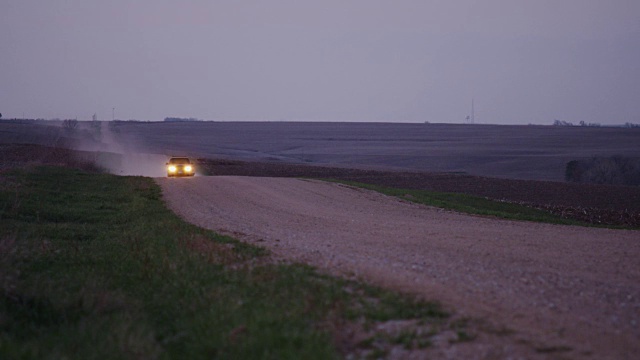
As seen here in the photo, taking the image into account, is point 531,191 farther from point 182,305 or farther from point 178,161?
point 182,305

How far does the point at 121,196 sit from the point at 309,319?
23.9 m

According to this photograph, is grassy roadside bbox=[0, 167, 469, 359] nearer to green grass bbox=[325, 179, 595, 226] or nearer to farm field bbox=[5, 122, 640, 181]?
green grass bbox=[325, 179, 595, 226]

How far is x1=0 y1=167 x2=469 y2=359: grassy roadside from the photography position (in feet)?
29.0

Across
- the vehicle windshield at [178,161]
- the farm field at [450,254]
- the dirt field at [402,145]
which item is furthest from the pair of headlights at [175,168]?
the dirt field at [402,145]

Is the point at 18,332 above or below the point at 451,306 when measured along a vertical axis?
below

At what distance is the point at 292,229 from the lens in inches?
787

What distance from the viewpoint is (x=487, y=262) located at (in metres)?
13.2

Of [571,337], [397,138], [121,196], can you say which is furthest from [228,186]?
[397,138]

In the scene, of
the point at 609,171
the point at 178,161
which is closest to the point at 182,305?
the point at 178,161

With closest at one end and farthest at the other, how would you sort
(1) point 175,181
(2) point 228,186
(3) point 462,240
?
(3) point 462,240, (2) point 228,186, (1) point 175,181

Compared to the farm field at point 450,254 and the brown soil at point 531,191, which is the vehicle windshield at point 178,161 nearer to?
the farm field at point 450,254

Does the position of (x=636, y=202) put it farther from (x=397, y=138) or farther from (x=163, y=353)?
(x=397, y=138)

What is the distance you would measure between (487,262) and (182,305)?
562 centimetres

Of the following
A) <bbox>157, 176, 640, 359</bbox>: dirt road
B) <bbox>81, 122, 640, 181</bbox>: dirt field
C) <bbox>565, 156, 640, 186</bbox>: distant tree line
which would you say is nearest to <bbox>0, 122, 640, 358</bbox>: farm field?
<bbox>157, 176, 640, 359</bbox>: dirt road
